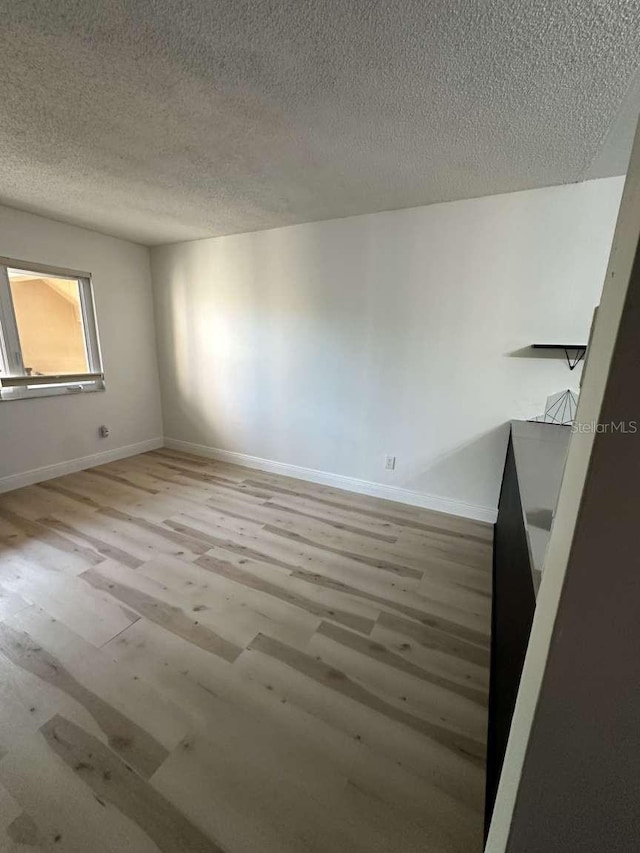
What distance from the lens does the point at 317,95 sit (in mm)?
1416

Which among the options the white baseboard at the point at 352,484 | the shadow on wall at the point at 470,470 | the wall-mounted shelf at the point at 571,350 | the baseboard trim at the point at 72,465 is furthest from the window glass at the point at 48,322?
the wall-mounted shelf at the point at 571,350

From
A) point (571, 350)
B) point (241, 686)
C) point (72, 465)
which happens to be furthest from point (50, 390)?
point (571, 350)

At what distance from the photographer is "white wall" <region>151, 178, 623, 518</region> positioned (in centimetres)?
229

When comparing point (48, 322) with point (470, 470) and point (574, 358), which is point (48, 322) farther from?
point (574, 358)

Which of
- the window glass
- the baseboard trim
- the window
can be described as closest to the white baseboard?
the baseboard trim

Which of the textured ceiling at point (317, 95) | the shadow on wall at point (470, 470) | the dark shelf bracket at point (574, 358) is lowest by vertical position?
the shadow on wall at point (470, 470)

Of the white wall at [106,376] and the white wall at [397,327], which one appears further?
the white wall at [106,376]

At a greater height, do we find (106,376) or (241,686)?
(106,376)

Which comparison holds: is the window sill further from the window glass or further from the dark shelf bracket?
the dark shelf bracket

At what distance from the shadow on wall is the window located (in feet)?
11.7

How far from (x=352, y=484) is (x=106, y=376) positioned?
296 cm

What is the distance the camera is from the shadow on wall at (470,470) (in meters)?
2.62

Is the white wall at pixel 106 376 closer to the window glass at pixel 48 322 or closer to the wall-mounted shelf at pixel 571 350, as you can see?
the window glass at pixel 48 322

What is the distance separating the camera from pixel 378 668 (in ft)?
4.88
